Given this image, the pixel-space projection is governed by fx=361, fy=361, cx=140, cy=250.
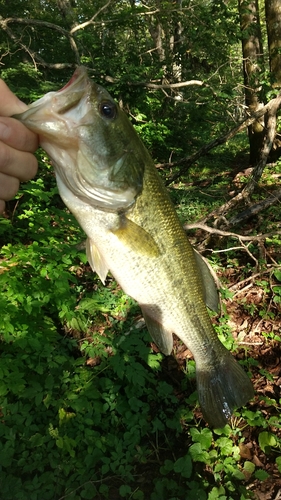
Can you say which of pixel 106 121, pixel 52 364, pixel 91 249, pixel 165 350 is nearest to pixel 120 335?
pixel 52 364

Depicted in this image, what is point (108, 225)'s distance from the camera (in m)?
1.80

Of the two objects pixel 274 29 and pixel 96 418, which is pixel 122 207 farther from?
pixel 274 29

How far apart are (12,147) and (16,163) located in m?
0.07

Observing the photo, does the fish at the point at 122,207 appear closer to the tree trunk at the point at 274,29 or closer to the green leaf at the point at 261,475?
the green leaf at the point at 261,475

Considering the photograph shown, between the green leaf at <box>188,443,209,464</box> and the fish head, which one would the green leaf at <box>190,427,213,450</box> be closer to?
the green leaf at <box>188,443,209,464</box>

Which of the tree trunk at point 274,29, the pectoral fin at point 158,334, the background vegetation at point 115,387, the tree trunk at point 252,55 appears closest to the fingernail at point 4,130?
the pectoral fin at point 158,334

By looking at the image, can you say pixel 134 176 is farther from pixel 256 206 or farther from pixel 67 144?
pixel 256 206

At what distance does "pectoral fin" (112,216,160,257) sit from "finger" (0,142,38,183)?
0.49 meters

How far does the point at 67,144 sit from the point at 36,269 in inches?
95.0

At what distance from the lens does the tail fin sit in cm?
235

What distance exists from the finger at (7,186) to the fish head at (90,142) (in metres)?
0.21

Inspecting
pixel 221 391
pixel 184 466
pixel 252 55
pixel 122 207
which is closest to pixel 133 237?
pixel 122 207

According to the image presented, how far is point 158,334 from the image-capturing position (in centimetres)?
208

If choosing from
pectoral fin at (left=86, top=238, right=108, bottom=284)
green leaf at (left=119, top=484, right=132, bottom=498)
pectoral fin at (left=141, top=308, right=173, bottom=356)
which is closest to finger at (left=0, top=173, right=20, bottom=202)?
pectoral fin at (left=86, top=238, right=108, bottom=284)
